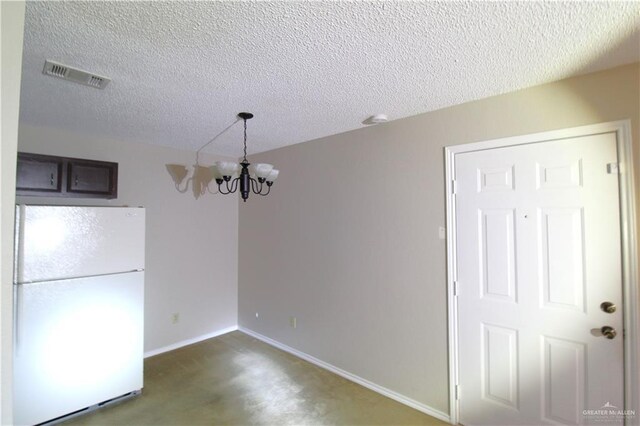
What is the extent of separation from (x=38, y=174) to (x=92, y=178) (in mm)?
379

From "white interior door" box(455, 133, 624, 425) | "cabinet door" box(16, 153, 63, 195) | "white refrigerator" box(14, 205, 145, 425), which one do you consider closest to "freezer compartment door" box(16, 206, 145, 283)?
"white refrigerator" box(14, 205, 145, 425)

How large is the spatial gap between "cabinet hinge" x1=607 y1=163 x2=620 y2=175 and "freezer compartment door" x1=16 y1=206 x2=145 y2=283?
3436 mm

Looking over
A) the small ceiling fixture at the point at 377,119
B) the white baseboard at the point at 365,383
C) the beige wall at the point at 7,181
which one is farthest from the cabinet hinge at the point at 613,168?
the beige wall at the point at 7,181

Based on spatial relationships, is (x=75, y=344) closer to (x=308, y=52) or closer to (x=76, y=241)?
(x=76, y=241)

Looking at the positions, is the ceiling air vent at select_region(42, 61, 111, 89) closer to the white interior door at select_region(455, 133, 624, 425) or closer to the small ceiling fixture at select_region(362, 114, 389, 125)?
the small ceiling fixture at select_region(362, 114, 389, 125)

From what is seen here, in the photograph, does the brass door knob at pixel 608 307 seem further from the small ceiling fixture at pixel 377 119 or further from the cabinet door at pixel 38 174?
the cabinet door at pixel 38 174

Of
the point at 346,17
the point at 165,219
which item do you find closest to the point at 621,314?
the point at 346,17

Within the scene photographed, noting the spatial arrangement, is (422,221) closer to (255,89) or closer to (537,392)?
(537,392)

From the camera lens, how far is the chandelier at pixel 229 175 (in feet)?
7.45

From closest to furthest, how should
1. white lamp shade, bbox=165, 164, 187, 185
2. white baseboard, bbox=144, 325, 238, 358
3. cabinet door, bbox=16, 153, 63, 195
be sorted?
cabinet door, bbox=16, 153, 63, 195 → white baseboard, bbox=144, 325, 238, 358 → white lamp shade, bbox=165, 164, 187, 185

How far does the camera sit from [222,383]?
9.15ft

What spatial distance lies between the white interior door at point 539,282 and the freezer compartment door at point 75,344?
273 cm

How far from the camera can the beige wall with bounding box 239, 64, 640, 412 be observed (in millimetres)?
1923

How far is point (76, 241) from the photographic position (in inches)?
91.2
